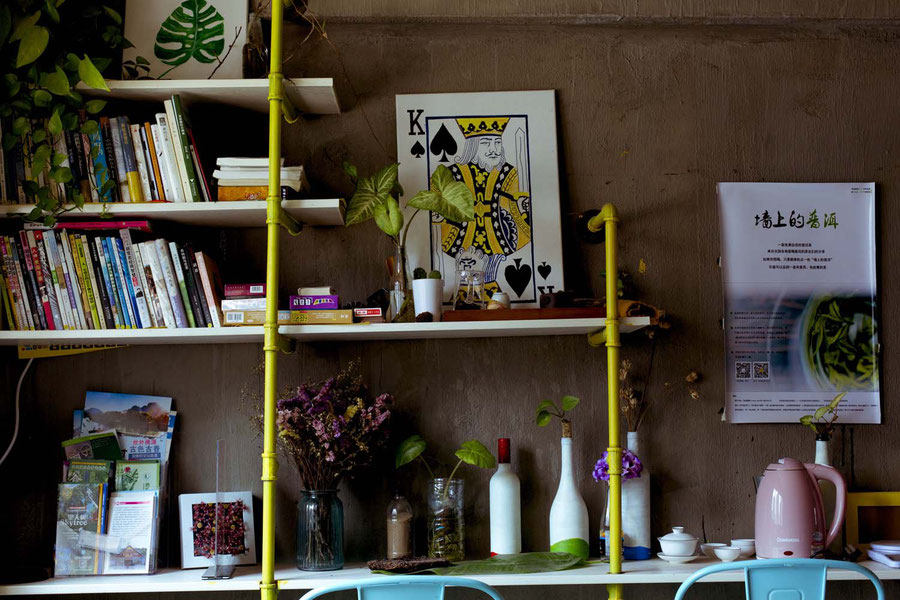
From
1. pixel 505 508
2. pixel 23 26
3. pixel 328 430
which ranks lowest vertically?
pixel 505 508

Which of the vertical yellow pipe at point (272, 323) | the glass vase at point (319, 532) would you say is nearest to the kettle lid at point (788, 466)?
the glass vase at point (319, 532)

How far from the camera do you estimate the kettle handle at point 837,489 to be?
215 centimetres

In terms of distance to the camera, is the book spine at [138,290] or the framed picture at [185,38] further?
the framed picture at [185,38]

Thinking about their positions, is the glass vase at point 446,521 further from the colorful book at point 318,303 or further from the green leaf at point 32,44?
the green leaf at point 32,44

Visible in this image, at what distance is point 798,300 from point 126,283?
188 centimetres

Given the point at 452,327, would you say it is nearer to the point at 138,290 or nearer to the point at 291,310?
the point at 291,310

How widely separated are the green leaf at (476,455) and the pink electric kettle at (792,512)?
71cm

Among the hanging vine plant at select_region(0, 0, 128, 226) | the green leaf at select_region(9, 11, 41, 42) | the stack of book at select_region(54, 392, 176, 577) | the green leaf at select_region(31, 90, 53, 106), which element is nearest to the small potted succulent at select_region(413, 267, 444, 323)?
the stack of book at select_region(54, 392, 176, 577)

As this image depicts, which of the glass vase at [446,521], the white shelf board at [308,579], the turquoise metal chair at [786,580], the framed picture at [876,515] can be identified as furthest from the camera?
the framed picture at [876,515]

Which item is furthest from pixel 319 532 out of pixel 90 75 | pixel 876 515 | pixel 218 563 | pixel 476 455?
pixel 876 515

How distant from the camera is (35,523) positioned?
2.34 m

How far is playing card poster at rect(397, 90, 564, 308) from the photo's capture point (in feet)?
7.93

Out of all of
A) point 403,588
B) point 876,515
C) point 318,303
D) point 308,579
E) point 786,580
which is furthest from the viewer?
point 876,515

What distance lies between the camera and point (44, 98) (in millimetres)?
2125
